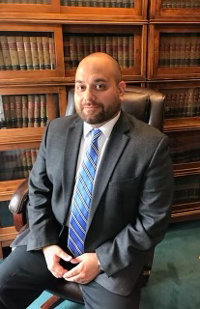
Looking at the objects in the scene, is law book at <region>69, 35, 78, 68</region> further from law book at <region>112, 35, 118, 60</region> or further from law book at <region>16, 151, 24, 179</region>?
law book at <region>16, 151, 24, 179</region>

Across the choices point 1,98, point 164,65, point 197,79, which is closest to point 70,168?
point 1,98

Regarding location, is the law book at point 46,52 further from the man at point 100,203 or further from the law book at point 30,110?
the man at point 100,203

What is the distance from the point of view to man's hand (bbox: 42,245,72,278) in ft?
3.60

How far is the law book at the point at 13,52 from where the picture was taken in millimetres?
1617

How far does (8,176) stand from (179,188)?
1337 mm

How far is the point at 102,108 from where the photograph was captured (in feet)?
3.48

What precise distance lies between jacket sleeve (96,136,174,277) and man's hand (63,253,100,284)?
0.10 ft

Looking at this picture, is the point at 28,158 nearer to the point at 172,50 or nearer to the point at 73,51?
the point at 73,51

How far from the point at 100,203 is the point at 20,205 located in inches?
18.0

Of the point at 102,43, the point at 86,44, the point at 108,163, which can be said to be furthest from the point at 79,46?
the point at 108,163

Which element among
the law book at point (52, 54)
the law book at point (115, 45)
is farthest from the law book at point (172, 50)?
the law book at point (52, 54)

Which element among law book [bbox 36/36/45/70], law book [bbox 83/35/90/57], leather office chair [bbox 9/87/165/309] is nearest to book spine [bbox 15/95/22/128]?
law book [bbox 36/36/45/70]

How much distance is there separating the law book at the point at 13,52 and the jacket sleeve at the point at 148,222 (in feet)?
3.52

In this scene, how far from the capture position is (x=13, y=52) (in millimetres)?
1640
